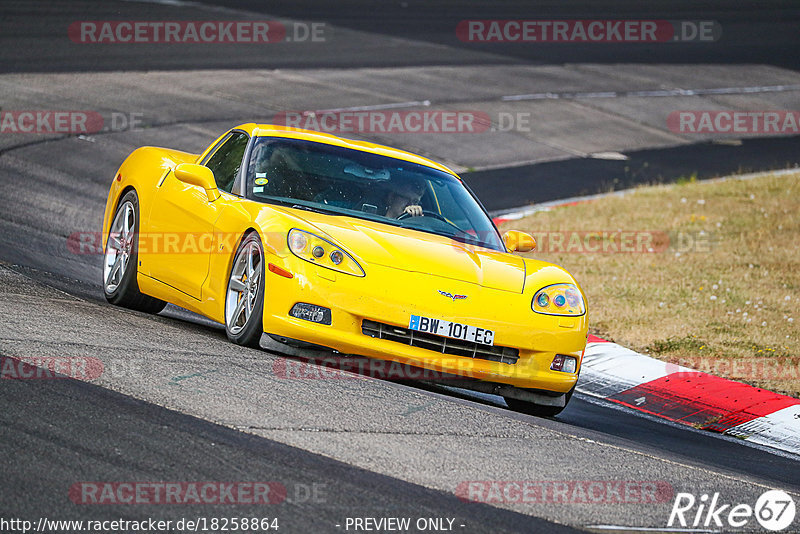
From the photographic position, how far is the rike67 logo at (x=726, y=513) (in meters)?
4.99

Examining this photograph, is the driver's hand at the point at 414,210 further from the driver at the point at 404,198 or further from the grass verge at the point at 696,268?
the grass verge at the point at 696,268

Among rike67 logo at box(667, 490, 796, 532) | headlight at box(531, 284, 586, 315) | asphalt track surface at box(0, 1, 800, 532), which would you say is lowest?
rike67 logo at box(667, 490, 796, 532)

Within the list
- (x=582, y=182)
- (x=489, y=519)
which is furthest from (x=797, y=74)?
(x=489, y=519)

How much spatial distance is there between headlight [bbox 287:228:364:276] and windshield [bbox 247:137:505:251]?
2.31ft

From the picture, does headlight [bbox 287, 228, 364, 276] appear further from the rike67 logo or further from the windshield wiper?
the rike67 logo

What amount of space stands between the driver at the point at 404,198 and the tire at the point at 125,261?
1828 mm

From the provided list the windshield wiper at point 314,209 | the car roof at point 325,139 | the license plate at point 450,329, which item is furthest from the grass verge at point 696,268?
the windshield wiper at point 314,209

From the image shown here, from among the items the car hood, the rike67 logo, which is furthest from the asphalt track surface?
the car hood

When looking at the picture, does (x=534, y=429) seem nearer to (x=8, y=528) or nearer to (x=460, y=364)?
(x=460, y=364)

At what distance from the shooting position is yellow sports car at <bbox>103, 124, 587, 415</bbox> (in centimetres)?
662

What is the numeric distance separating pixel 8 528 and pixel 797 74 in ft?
85.8

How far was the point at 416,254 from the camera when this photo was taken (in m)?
7.01

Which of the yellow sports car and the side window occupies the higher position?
the side window

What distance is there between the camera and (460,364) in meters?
6.68
